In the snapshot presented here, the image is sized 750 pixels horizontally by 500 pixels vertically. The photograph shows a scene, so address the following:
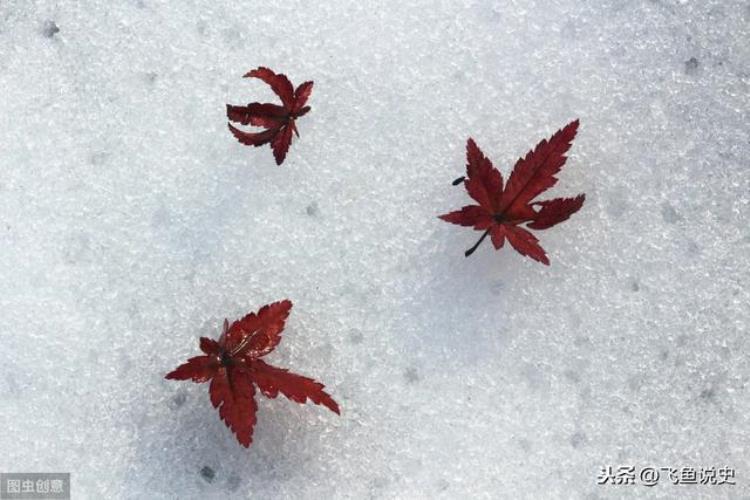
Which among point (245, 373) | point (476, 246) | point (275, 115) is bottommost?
point (245, 373)

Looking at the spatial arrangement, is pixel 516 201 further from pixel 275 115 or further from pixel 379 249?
pixel 275 115

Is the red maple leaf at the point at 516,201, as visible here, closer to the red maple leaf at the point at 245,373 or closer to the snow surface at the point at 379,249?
the snow surface at the point at 379,249

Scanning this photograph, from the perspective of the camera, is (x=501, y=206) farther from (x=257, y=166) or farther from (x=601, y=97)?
(x=257, y=166)

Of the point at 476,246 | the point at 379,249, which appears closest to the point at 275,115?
the point at 379,249

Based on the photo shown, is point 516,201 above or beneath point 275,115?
beneath

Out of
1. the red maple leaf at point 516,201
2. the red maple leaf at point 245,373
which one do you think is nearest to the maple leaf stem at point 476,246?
the red maple leaf at point 516,201

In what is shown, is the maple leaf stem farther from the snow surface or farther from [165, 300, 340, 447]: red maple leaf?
[165, 300, 340, 447]: red maple leaf

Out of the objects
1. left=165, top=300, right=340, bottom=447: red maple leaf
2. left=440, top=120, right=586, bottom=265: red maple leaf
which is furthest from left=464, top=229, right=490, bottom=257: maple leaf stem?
left=165, top=300, right=340, bottom=447: red maple leaf
